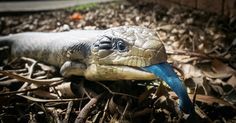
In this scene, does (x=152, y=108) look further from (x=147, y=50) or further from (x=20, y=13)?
(x=20, y=13)

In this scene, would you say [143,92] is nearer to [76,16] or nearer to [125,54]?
[125,54]

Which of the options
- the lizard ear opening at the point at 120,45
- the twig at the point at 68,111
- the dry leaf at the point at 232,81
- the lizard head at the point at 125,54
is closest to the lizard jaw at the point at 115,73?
the lizard head at the point at 125,54

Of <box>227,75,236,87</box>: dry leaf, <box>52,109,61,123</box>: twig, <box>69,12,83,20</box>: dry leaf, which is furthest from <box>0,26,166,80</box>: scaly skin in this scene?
<box>69,12,83,20</box>: dry leaf

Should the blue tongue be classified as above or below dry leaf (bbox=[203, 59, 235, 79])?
above

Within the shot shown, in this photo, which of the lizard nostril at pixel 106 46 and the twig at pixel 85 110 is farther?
the lizard nostril at pixel 106 46

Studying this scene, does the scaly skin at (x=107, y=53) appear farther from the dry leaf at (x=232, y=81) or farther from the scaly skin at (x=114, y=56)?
the dry leaf at (x=232, y=81)

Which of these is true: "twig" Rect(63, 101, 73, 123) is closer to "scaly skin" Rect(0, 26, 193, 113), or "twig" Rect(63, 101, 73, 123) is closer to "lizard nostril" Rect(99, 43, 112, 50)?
"scaly skin" Rect(0, 26, 193, 113)
